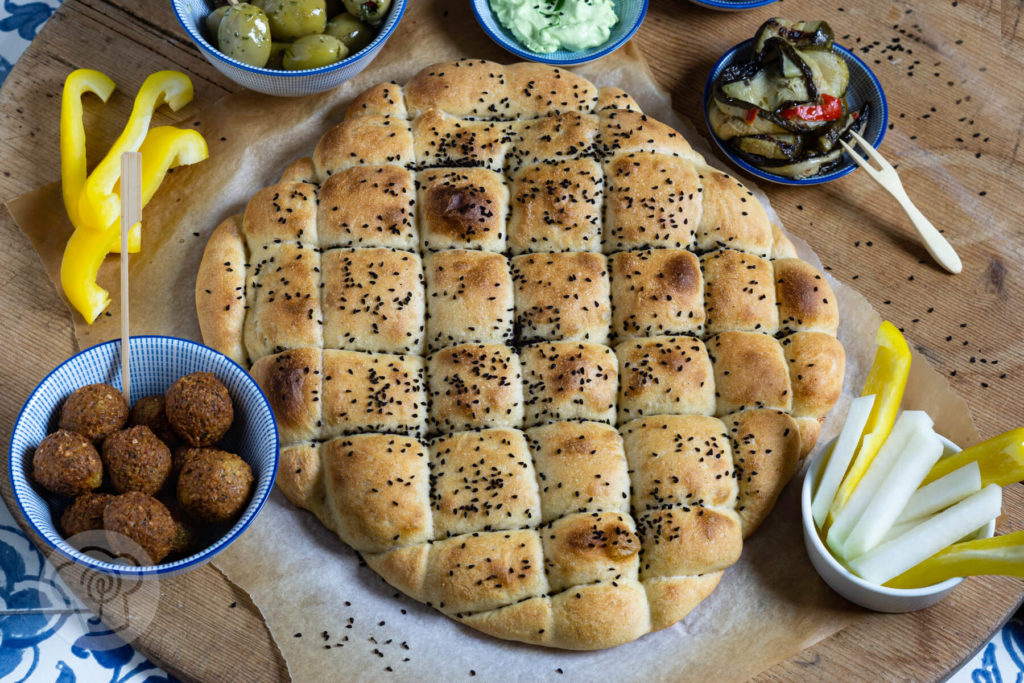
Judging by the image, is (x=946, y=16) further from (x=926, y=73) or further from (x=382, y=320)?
(x=382, y=320)

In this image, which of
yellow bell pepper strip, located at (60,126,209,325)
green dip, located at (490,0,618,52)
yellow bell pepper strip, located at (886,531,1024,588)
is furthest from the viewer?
green dip, located at (490,0,618,52)

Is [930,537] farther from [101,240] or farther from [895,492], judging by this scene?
[101,240]

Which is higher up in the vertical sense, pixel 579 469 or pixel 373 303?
pixel 373 303

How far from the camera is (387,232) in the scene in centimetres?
399

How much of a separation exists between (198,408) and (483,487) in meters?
1.11

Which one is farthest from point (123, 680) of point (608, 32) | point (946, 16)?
point (946, 16)

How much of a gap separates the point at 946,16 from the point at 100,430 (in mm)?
4682

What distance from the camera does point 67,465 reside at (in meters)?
3.21

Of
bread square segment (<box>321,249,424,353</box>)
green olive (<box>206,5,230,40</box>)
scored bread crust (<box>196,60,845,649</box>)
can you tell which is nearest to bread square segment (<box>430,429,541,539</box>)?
scored bread crust (<box>196,60,845,649</box>)

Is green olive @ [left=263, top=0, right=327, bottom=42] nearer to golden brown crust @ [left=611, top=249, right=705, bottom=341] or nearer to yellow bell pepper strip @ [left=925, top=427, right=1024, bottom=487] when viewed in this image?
golden brown crust @ [left=611, top=249, right=705, bottom=341]

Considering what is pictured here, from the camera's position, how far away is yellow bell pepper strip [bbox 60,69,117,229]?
4105mm

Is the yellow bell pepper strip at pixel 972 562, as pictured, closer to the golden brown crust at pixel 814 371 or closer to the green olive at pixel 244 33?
the golden brown crust at pixel 814 371

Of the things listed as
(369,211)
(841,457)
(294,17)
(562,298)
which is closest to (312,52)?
(294,17)

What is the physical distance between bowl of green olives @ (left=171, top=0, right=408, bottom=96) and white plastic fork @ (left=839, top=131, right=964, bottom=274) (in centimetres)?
235
